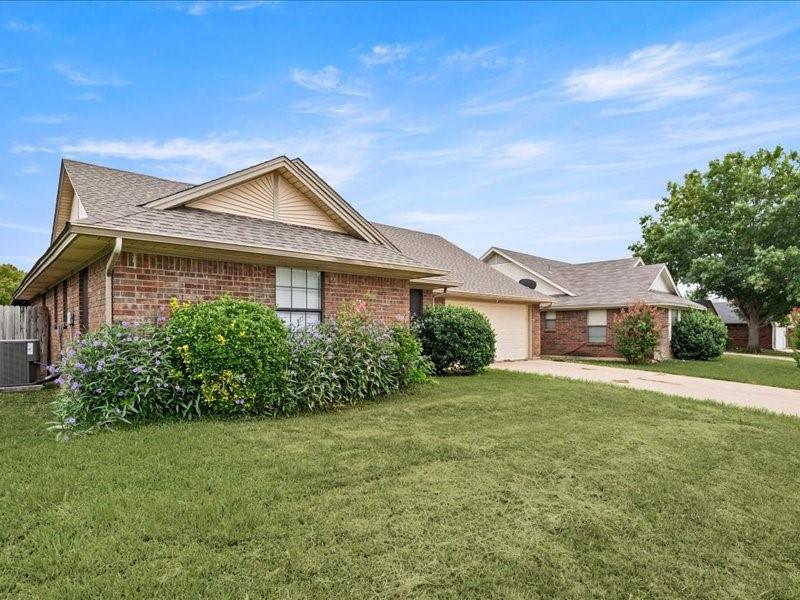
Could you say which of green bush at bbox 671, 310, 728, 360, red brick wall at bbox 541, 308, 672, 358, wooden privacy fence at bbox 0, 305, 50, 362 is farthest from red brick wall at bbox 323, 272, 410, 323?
green bush at bbox 671, 310, 728, 360

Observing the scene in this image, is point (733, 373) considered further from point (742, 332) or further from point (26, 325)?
point (742, 332)

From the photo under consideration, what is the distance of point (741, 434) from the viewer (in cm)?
611

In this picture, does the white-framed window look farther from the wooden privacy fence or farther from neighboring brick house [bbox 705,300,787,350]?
the wooden privacy fence

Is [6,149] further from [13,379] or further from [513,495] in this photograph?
[513,495]

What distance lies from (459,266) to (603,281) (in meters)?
8.27

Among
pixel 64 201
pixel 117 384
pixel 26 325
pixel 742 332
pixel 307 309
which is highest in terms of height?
pixel 64 201

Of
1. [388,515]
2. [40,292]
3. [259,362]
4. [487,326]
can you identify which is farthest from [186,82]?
[388,515]

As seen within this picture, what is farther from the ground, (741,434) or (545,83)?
(545,83)

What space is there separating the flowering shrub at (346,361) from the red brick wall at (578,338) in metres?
13.2

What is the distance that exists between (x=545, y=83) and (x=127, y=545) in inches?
511

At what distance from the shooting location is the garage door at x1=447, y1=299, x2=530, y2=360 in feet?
57.0

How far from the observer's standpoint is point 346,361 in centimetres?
766

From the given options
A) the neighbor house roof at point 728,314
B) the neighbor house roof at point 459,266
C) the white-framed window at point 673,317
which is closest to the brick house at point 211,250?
the neighbor house roof at point 459,266

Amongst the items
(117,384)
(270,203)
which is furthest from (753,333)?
(117,384)
